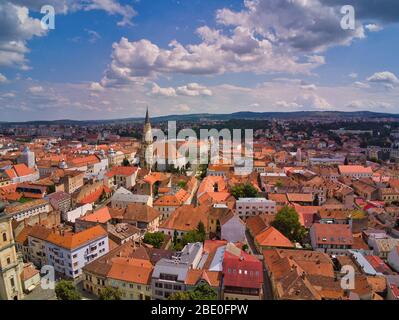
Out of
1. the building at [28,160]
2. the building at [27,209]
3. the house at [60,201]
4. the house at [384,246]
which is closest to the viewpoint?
the house at [384,246]

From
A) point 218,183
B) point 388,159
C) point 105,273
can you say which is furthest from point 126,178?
point 388,159

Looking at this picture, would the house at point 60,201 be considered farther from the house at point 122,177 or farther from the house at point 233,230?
the house at point 233,230

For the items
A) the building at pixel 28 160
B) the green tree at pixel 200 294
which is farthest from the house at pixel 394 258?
the building at pixel 28 160

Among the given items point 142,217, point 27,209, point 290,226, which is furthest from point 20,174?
point 290,226

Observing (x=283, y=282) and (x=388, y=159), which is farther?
(x=388, y=159)
